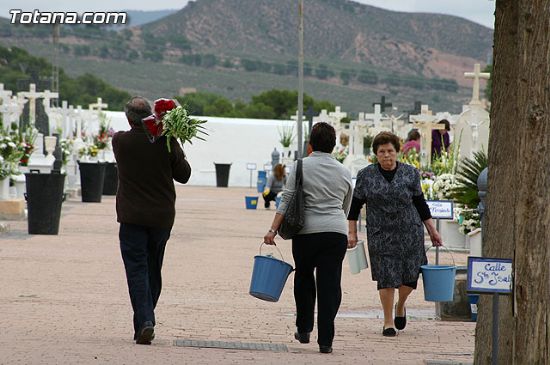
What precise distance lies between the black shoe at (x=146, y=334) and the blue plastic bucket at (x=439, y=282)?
2.43m

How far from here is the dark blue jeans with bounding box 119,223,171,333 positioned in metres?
9.64

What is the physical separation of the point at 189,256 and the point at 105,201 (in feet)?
49.4

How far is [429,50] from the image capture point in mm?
164000

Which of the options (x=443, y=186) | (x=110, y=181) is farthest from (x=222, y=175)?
(x=443, y=186)

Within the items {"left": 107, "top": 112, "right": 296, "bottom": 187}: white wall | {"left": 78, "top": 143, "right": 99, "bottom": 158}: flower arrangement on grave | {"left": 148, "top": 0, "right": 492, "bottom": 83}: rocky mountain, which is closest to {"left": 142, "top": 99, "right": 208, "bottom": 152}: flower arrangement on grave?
{"left": 78, "top": 143, "right": 99, "bottom": 158}: flower arrangement on grave

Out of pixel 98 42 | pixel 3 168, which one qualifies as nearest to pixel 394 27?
pixel 98 42

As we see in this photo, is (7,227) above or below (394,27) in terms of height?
below

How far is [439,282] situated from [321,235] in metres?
1.50

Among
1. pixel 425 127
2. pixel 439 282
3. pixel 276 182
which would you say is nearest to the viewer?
pixel 439 282

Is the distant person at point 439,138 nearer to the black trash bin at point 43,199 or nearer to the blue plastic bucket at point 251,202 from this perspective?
the blue plastic bucket at point 251,202

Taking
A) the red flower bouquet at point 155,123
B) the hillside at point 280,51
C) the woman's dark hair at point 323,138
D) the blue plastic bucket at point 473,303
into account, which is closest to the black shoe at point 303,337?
the woman's dark hair at point 323,138

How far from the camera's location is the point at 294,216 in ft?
31.8

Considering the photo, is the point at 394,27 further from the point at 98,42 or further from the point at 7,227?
the point at 7,227

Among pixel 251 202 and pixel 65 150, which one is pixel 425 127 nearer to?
pixel 251 202
